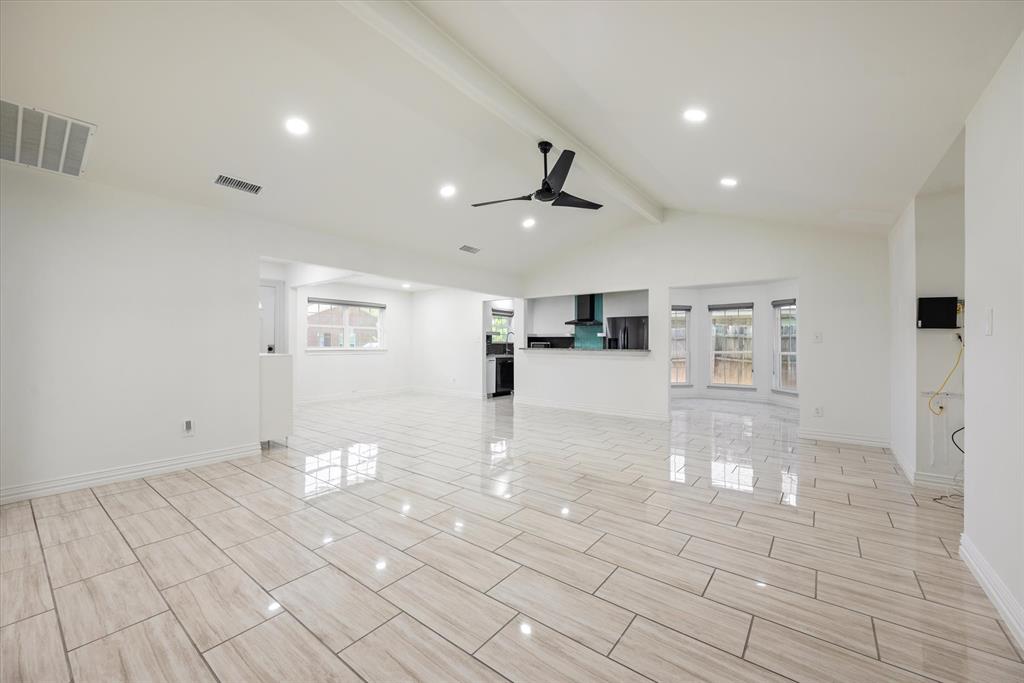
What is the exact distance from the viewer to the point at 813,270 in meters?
5.15

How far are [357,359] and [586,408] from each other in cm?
490

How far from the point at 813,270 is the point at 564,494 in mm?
4330

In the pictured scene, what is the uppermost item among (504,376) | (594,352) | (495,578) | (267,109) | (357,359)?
(267,109)

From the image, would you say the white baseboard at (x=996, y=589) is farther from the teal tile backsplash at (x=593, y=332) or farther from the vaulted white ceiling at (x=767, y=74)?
the teal tile backsplash at (x=593, y=332)

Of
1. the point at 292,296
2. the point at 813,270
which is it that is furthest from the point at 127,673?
the point at 292,296

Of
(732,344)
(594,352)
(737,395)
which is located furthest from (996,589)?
(732,344)

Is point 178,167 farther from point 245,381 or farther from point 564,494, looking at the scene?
point 564,494

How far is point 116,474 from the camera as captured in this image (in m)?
3.58

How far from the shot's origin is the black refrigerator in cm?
794

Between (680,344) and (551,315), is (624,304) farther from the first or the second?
(680,344)

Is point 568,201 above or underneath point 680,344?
above

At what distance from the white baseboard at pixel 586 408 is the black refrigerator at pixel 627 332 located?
1.54 meters

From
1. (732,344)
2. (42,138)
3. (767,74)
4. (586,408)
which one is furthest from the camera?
(732,344)

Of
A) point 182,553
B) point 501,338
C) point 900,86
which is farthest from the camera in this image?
point 501,338
